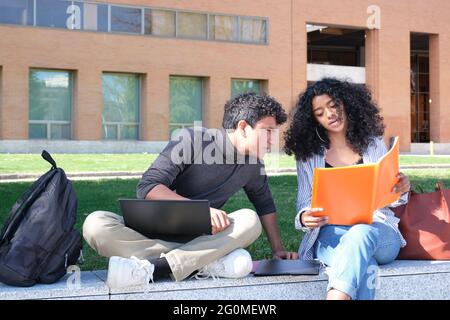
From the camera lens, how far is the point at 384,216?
3406 millimetres

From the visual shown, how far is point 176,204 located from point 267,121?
0.71m

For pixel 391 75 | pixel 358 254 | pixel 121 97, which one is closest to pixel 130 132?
pixel 121 97

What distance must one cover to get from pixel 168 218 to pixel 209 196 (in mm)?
407

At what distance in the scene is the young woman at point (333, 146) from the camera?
3.29 m

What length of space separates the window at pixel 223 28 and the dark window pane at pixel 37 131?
8.19 m

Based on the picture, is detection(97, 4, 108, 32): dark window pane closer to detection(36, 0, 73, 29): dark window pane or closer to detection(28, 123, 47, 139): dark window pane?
detection(36, 0, 73, 29): dark window pane

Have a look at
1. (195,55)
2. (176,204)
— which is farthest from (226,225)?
(195,55)

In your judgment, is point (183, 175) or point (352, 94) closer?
point (183, 175)

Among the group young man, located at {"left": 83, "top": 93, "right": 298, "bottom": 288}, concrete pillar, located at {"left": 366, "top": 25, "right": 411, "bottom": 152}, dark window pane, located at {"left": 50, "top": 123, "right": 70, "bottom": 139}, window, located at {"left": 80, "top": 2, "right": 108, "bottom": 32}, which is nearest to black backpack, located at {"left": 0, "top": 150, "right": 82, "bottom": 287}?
young man, located at {"left": 83, "top": 93, "right": 298, "bottom": 288}

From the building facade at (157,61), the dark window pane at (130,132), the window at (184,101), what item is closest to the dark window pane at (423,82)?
the building facade at (157,61)

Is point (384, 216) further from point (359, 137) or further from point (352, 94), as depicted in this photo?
point (352, 94)

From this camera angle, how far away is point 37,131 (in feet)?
80.1

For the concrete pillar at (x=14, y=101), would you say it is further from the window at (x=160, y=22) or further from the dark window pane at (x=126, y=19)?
the window at (x=160, y=22)

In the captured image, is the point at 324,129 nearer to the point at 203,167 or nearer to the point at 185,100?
the point at 203,167
